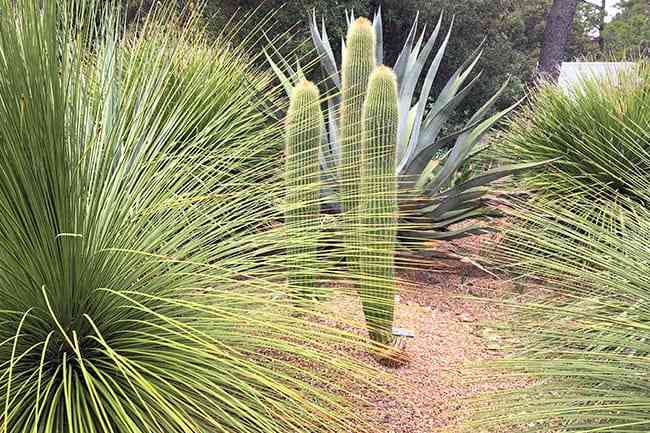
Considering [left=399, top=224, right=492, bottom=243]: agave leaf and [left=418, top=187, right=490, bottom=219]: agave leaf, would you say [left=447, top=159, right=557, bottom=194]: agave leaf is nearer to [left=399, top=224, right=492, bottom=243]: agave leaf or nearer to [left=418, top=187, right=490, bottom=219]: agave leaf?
[left=418, top=187, right=490, bottom=219]: agave leaf

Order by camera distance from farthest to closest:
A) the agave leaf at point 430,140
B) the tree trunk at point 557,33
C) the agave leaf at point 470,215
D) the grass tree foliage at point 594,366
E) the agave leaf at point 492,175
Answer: the tree trunk at point 557,33, the agave leaf at point 470,215, the agave leaf at point 430,140, the agave leaf at point 492,175, the grass tree foliage at point 594,366

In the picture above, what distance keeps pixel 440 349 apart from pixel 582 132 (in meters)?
2.24

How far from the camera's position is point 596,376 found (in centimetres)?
150

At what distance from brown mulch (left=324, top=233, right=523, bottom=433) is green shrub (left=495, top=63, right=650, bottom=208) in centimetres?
95

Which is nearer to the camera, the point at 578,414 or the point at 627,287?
the point at 578,414

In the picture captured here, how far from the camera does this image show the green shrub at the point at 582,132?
14.0 feet

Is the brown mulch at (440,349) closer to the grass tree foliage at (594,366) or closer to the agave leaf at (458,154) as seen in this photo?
the grass tree foliage at (594,366)

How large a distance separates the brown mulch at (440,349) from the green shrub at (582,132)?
950 mm

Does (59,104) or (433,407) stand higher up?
(59,104)

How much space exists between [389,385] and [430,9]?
12.1 m

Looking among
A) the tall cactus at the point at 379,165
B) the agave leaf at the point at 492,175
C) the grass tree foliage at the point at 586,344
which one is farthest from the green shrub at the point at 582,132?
the grass tree foliage at the point at 586,344

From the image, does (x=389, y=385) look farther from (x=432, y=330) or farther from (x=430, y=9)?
(x=430, y=9)

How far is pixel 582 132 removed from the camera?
427 centimetres

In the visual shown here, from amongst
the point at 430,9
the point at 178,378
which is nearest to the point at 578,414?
the point at 178,378
